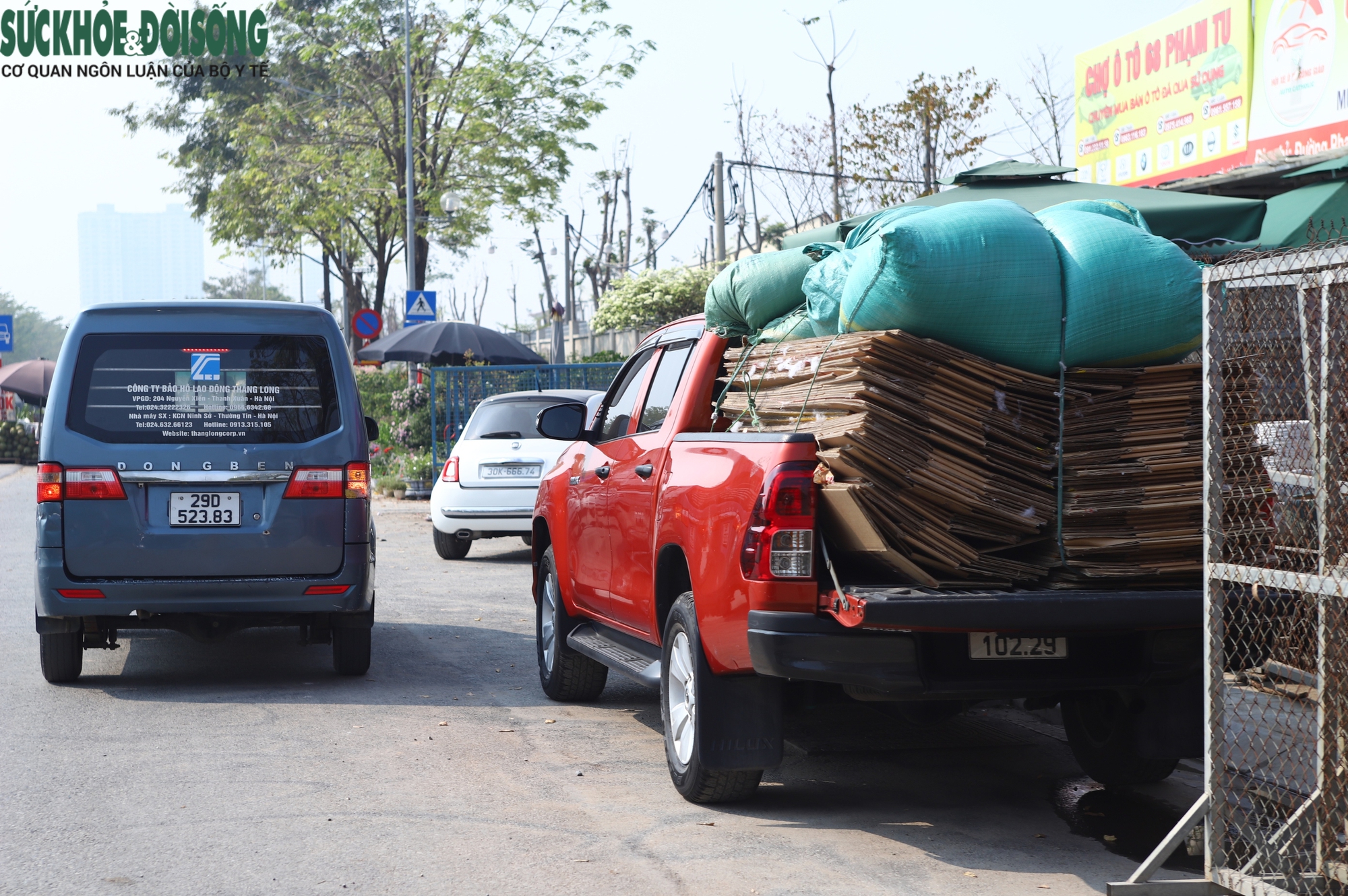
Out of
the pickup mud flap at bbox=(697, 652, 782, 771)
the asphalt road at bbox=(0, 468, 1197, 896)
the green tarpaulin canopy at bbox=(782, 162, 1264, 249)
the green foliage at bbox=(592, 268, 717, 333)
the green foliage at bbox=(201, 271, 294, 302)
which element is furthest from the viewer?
the green foliage at bbox=(201, 271, 294, 302)

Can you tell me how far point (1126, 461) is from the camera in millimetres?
4652

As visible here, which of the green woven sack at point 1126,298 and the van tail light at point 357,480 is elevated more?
the green woven sack at point 1126,298

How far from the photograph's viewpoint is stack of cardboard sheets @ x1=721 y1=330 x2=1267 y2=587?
4578 mm

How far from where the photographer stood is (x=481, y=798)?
5.40 m

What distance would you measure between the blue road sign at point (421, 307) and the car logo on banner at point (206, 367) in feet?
60.0

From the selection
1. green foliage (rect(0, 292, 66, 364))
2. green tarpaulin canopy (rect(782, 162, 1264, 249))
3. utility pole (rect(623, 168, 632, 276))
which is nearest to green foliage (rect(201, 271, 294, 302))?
green foliage (rect(0, 292, 66, 364))

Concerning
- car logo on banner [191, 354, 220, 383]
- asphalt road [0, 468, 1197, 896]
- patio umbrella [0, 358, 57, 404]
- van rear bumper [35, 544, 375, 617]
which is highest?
patio umbrella [0, 358, 57, 404]

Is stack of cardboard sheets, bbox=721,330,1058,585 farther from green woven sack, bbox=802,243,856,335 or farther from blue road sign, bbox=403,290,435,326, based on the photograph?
blue road sign, bbox=403,290,435,326

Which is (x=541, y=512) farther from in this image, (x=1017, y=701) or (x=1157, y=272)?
(x=1157, y=272)

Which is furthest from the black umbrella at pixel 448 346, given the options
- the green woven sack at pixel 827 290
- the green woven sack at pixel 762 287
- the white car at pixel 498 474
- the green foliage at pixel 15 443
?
the green woven sack at pixel 827 290

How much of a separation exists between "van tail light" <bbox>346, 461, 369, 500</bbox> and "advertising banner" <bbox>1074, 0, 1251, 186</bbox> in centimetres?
1299

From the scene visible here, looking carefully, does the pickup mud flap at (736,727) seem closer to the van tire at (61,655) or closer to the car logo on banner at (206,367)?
the car logo on banner at (206,367)

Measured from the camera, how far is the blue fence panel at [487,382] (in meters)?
21.5

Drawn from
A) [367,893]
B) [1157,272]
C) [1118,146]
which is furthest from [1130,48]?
[367,893]
